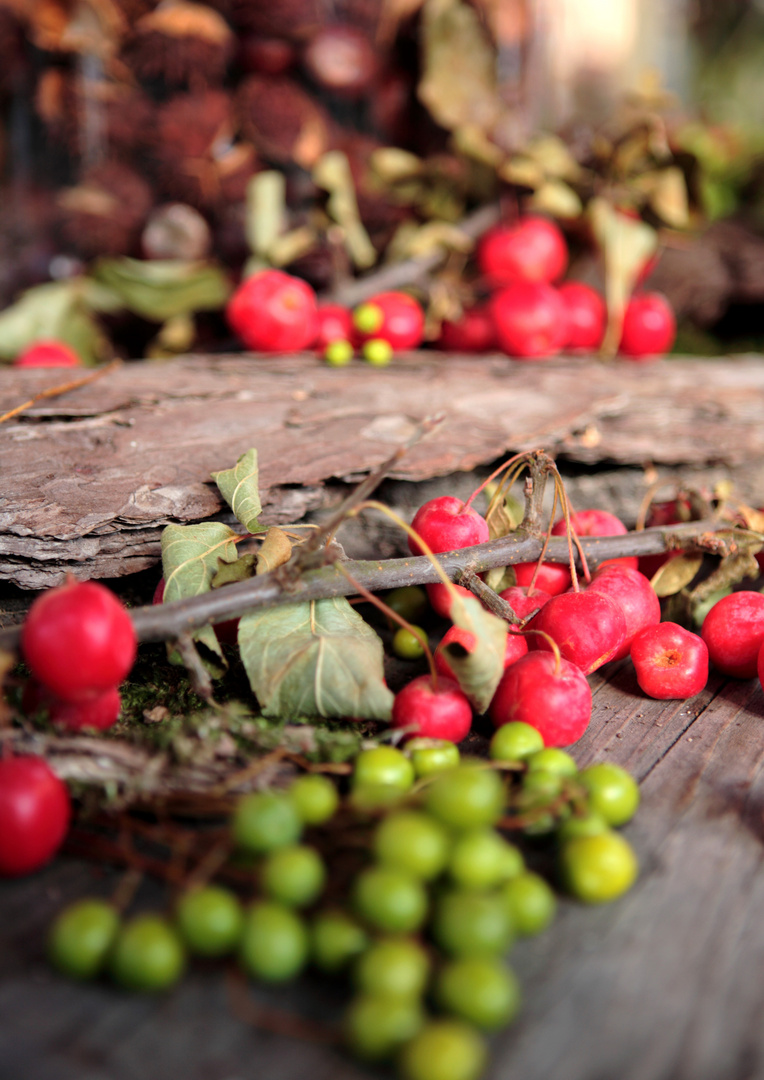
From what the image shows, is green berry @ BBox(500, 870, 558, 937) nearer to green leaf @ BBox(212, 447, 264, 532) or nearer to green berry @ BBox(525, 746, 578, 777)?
green berry @ BBox(525, 746, 578, 777)

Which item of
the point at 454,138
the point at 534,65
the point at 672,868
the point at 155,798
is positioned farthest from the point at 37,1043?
the point at 534,65

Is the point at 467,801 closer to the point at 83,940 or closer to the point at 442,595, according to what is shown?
the point at 83,940

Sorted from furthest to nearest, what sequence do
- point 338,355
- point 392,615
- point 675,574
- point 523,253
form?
point 523,253
point 338,355
point 675,574
point 392,615

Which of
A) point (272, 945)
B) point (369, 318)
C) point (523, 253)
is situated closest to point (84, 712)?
point (272, 945)

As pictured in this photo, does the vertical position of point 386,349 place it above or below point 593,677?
above

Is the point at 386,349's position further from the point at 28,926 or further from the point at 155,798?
the point at 28,926

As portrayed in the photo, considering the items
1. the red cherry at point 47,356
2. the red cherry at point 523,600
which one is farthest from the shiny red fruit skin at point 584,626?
the red cherry at point 47,356
